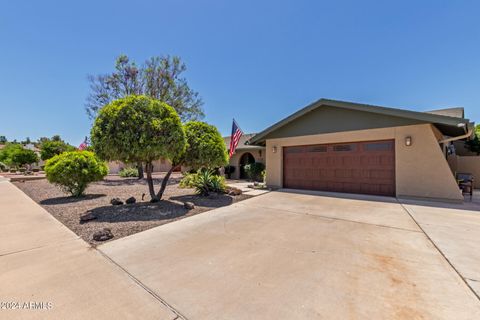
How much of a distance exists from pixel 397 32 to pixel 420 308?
35.3ft

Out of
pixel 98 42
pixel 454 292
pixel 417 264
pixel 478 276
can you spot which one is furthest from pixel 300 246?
pixel 98 42

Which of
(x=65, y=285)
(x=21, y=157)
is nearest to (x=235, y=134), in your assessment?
(x=65, y=285)

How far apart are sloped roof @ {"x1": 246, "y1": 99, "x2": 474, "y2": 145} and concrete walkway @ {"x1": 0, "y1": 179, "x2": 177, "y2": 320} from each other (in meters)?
9.32

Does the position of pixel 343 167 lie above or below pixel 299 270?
above

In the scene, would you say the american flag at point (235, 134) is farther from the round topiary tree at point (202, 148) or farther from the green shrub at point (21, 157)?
the green shrub at point (21, 157)

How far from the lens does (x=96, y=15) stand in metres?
8.57

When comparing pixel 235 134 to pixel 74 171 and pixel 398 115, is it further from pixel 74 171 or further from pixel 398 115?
pixel 74 171

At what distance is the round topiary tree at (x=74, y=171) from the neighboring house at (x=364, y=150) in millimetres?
8282

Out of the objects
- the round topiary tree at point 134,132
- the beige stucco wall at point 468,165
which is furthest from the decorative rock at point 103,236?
the beige stucco wall at point 468,165

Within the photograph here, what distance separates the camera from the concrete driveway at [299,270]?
2.05 metres

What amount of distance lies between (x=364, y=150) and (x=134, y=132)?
30.1ft

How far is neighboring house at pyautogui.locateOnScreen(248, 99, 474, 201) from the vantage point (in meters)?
7.29

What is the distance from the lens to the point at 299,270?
9.13 feet

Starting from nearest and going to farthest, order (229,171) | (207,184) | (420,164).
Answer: (420,164), (207,184), (229,171)
